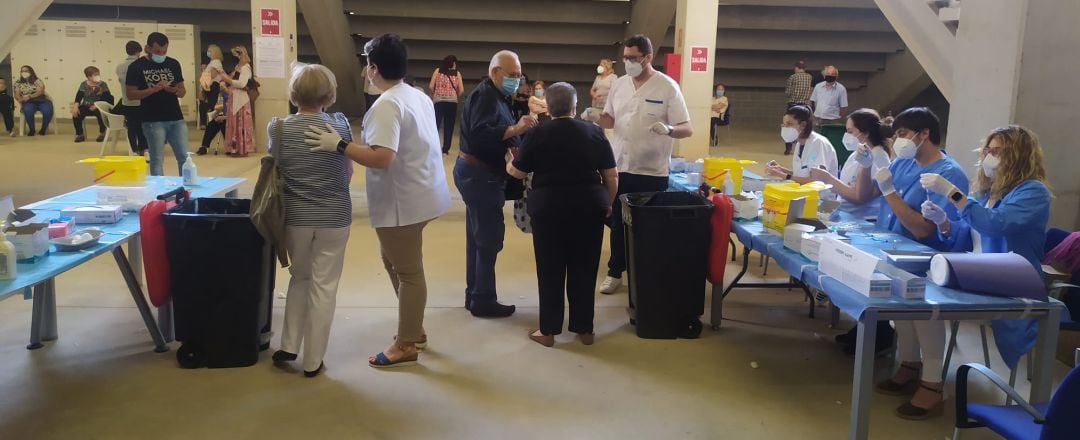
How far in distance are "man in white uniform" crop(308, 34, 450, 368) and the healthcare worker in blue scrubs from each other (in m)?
1.98

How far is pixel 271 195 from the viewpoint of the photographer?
10.2 ft

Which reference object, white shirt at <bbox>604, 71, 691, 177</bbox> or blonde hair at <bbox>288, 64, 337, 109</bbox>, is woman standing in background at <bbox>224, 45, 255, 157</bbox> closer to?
white shirt at <bbox>604, 71, 691, 177</bbox>

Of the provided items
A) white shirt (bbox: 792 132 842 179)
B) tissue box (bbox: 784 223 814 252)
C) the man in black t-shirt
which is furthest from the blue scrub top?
the man in black t-shirt

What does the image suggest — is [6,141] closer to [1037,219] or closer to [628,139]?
[628,139]

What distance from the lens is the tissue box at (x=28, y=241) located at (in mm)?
2879

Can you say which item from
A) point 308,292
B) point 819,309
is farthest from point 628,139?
point 308,292

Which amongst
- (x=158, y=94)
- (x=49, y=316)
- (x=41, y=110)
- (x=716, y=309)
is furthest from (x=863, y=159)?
(x=41, y=110)

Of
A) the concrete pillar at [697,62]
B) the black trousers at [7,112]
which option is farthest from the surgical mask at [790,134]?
the black trousers at [7,112]

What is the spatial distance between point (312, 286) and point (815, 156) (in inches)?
110

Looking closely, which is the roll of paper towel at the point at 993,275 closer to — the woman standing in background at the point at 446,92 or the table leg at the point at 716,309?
the table leg at the point at 716,309

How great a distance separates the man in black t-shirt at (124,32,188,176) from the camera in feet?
19.6

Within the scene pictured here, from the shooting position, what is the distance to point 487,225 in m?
4.04

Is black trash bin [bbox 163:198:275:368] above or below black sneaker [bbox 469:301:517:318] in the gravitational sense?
above

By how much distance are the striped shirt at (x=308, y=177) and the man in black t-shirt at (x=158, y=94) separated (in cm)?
334
